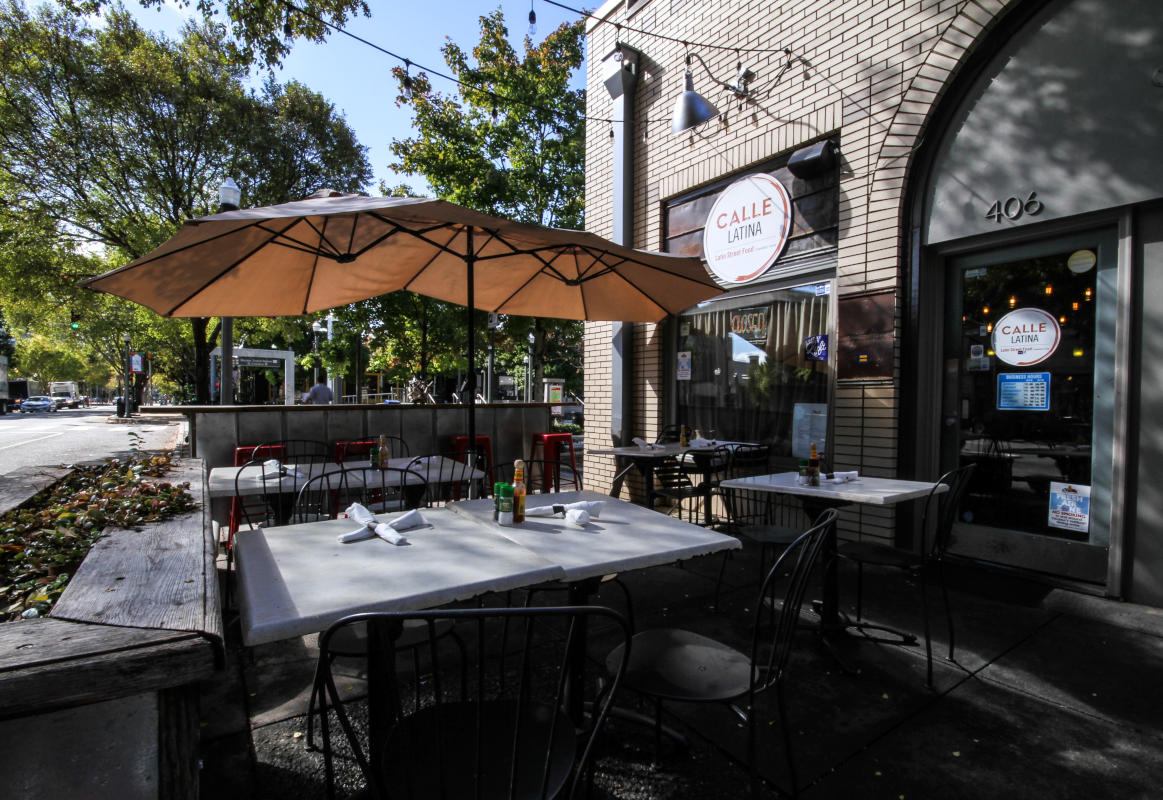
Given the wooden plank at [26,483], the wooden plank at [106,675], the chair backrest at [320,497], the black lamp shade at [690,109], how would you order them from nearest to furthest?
the wooden plank at [106,675] → the wooden plank at [26,483] → the chair backrest at [320,497] → the black lamp shade at [690,109]

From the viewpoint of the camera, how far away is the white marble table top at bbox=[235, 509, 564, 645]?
1.61 metres

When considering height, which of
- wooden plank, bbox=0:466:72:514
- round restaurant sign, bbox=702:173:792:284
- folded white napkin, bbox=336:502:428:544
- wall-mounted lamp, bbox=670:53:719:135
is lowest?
folded white napkin, bbox=336:502:428:544

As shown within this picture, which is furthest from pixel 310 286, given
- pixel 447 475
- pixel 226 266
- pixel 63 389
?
pixel 63 389

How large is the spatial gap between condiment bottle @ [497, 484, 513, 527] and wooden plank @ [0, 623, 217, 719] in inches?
57.4

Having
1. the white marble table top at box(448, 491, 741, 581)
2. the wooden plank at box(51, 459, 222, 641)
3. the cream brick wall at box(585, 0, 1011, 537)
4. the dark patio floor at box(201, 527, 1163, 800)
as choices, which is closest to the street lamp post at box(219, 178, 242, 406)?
the cream brick wall at box(585, 0, 1011, 537)

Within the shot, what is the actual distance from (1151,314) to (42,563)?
558 centimetres

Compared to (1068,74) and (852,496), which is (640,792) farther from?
(1068,74)

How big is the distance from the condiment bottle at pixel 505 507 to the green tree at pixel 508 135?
11.4 meters

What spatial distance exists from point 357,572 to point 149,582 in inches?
22.5

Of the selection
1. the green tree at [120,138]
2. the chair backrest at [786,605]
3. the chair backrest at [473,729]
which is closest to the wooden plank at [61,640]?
the chair backrest at [473,729]

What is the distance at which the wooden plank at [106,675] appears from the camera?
109 centimetres

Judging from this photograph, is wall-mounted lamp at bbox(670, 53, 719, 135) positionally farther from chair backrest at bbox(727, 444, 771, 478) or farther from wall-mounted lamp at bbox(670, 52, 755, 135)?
chair backrest at bbox(727, 444, 771, 478)

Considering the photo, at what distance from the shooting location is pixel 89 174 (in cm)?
1362

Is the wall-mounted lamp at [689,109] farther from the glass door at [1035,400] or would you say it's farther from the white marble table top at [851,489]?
the white marble table top at [851,489]
